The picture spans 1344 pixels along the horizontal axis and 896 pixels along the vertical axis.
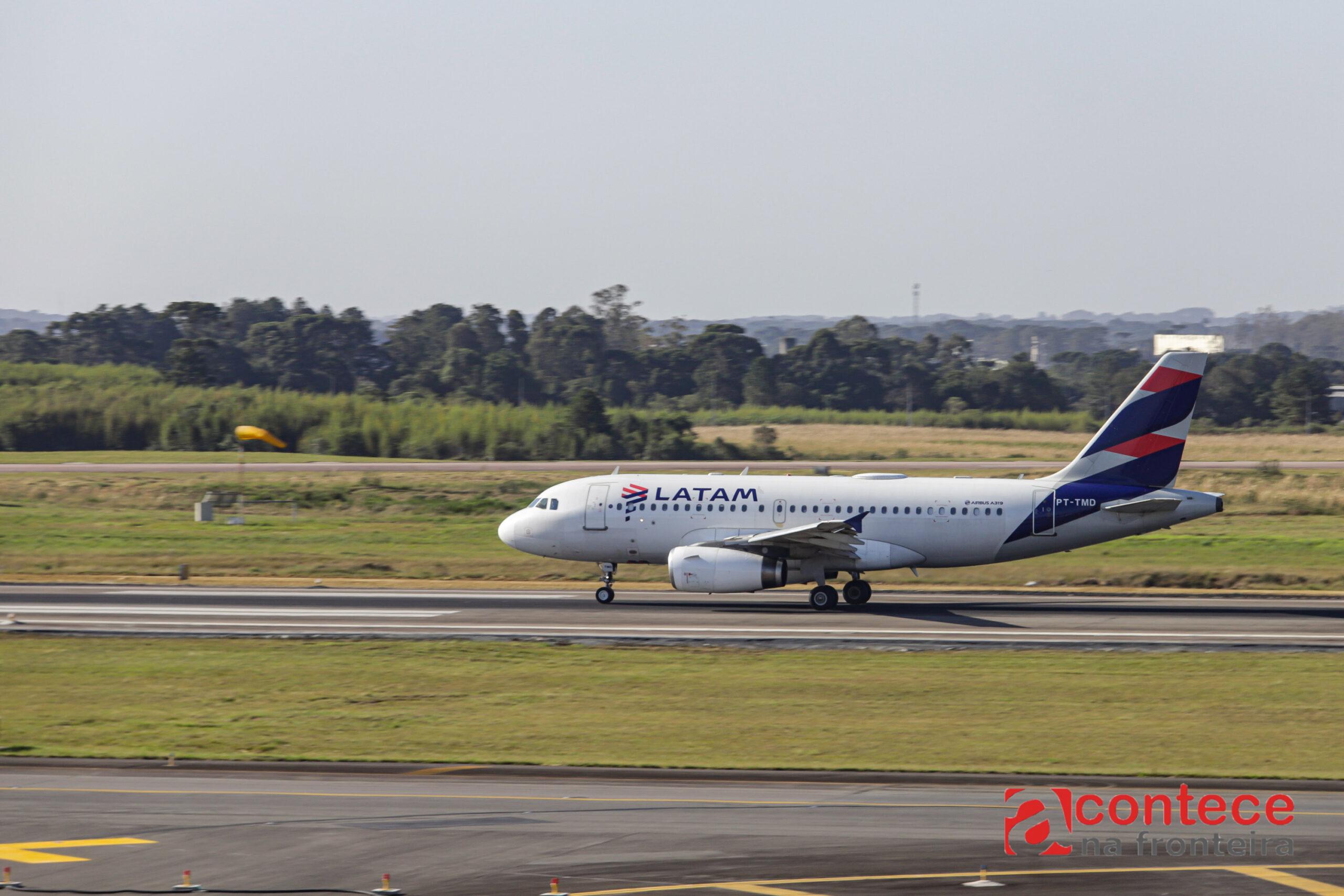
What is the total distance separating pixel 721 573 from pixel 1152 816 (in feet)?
70.7

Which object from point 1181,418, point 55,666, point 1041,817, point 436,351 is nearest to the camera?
point 1041,817

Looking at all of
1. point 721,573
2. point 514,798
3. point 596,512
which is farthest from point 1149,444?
point 514,798

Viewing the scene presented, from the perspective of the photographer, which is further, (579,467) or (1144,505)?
(579,467)

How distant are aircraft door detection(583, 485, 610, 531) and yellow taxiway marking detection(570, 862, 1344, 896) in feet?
87.7

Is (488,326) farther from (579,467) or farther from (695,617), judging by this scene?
(695,617)

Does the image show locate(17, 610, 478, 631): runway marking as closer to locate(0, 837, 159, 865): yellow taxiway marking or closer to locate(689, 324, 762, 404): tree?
locate(0, 837, 159, 865): yellow taxiway marking

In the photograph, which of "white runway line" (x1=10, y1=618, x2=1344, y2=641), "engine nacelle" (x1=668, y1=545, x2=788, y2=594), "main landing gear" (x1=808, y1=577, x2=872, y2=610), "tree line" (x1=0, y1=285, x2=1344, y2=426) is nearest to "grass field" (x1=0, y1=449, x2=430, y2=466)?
"tree line" (x1=0, y1=285, x2=1344, y2=426)

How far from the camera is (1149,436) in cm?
4047

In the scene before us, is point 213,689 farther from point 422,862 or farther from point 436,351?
point 436,351

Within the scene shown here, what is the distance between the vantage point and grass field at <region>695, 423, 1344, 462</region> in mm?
91562

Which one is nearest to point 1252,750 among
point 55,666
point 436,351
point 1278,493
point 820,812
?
point 820,812

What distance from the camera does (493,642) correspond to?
32938mm

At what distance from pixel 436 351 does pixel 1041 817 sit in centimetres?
16646

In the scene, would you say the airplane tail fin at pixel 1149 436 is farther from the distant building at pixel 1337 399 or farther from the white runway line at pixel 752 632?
the distant building at pixel 1337 399
